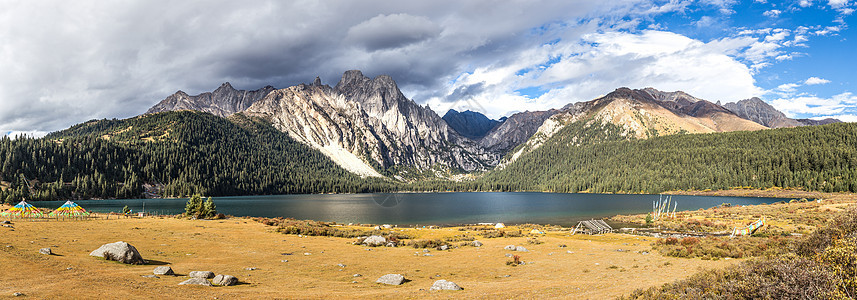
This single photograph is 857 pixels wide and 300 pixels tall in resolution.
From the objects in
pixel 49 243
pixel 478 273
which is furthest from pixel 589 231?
pixel 49 243

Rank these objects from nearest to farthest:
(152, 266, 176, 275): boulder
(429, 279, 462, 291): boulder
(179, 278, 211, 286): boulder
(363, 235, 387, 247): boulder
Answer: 1. (179, 278, 211, 286): boulder
2. (429, 279, 462, 291): boulder
3. (152, 266, 176, 275): boulder
4. (363, 235, 387, 247): boulder

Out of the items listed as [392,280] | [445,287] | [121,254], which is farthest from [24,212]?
[445,287]

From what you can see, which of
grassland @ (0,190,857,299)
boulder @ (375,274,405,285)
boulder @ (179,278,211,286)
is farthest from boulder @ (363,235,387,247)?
boulder @ (179,278,211,286)

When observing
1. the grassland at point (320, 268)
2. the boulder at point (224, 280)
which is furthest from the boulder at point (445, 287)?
the boulder at point (224, 280)

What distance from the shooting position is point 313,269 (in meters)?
26.8

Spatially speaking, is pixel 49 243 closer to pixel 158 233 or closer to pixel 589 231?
pixel 158 233

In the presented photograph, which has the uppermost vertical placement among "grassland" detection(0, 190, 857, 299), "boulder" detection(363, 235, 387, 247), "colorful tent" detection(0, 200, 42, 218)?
"colorful tent" detection(0, 200, 42, 218)

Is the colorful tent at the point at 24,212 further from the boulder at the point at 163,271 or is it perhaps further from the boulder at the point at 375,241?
the boulder at the point at 163,271

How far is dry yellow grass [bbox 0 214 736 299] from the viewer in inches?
699

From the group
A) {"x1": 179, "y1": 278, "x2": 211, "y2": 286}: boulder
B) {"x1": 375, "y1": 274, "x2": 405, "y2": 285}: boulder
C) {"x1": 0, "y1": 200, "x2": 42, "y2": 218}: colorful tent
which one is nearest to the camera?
{"x1": 179, "y1": 278, "x2": 211, "y2": 286}: boulder

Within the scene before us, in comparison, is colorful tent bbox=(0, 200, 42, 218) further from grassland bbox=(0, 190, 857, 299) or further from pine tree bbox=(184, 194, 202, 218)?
grassland bbox=(0, 190, 857, 299)

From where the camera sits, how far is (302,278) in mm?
23312

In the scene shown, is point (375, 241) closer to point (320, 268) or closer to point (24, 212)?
point (320, 268)

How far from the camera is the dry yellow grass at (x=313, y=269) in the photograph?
1777 cm
